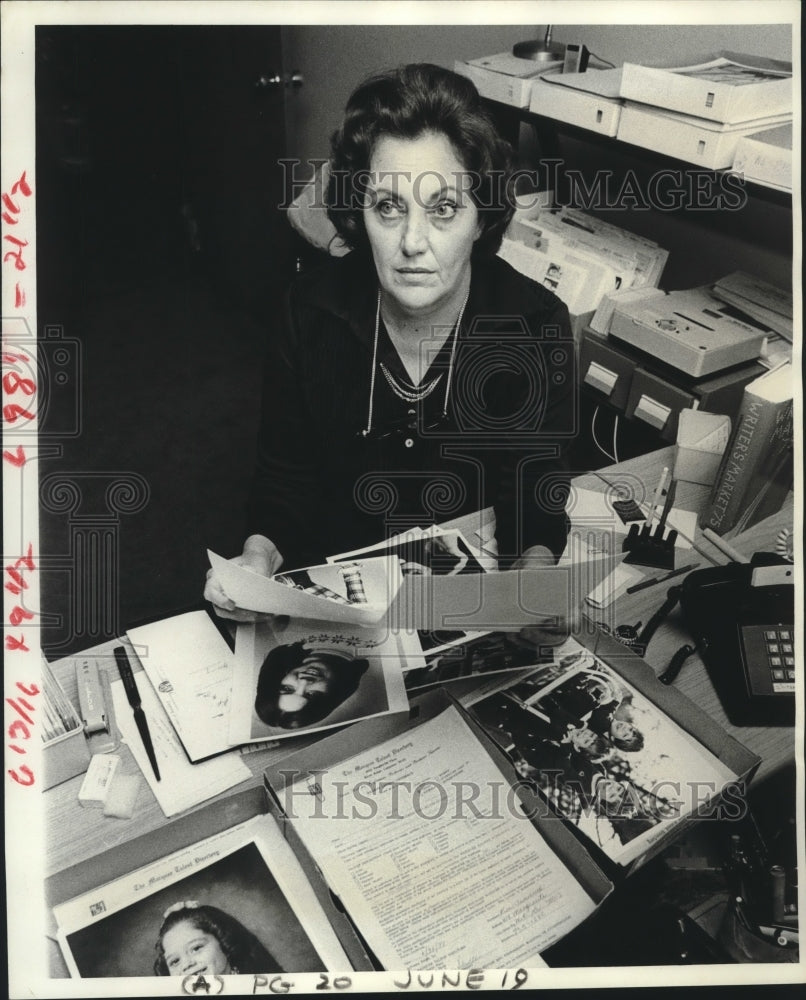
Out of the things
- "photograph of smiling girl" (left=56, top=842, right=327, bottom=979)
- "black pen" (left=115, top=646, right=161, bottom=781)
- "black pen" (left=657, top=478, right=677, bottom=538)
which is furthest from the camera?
"black pen" (left=657, top=478, right=677, bottom=538)

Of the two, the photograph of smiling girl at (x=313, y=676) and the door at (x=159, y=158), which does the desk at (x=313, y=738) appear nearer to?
the photograph of smiling girl at (x=313, y=676)

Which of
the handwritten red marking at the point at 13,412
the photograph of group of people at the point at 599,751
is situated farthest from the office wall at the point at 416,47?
the photograph of group of people at the point at 599,751

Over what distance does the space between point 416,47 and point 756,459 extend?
747 mm

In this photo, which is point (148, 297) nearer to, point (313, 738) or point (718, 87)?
point (718, 87)

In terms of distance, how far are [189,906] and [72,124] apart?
109 cm

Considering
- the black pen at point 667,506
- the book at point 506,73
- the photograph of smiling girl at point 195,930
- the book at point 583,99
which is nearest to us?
the photograph of smiling girl at point 195,930

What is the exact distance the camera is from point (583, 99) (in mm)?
1420

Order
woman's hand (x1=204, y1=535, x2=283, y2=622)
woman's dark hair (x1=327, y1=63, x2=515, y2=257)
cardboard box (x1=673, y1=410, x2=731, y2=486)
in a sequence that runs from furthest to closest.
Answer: cardboard box (x1=673, y1=410, x2=731, y2=486) < woman's dark hair (x1=327, y1=63, x2=515, y2=257) < woman's hand (x1=204, y1=535, x2=283, y2=622)

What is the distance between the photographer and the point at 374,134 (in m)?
1.07

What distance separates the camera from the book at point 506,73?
1506mm

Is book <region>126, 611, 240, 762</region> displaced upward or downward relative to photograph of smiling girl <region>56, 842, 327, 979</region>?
upward

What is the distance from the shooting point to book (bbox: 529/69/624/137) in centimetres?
137

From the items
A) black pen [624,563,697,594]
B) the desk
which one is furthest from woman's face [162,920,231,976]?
black pen [624,563,697,594]

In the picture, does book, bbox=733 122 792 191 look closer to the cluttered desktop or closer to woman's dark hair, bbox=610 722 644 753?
the cluttered desktop
